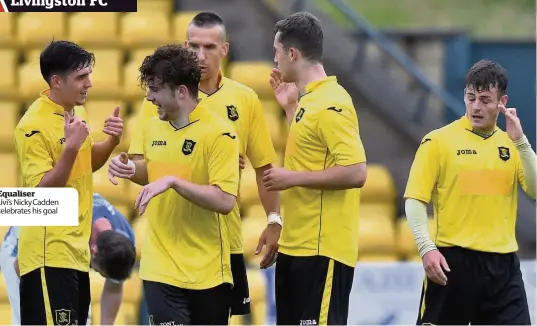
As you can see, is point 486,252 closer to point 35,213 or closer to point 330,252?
point 330,252

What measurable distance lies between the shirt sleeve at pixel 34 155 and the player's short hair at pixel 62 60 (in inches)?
13.1

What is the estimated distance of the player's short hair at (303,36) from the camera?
19.6ft

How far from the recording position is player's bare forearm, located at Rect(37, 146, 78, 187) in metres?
5.67

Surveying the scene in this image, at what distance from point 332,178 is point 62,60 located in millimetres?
1490

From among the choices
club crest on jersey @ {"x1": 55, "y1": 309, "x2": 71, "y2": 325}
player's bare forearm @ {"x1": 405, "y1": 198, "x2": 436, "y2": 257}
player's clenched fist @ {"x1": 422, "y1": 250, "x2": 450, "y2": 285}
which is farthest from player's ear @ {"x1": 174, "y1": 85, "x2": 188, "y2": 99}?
player's clenched fist @ {"x1": 422, "y1": 250, "x2": 450, "y2": 285}

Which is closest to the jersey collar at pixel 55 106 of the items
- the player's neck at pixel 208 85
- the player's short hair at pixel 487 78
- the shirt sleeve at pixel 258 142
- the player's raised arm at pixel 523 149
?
the player's neck at pixel 208 85

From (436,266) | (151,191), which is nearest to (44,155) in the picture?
(151,191)

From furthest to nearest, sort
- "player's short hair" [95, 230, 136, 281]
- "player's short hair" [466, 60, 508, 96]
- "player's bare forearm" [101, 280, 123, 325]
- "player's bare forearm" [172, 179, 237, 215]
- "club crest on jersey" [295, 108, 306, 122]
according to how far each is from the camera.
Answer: "player's bare forearm" [101, 280, 123, 325] < "player's short hair" [95, 230, 136, 281] < "player's short hair" [466, 60, 508, 96] < "club crest on jersey" [295, 108, 306, 122] < "player's bare forearm" [172, 179, 237, 215]

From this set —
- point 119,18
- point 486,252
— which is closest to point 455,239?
point 486,252

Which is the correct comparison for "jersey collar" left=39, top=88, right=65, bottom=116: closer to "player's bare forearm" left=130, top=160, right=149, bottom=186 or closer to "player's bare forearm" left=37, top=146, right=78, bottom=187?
"player's bare forearm" left=37, top=146, right=78, bottom=187

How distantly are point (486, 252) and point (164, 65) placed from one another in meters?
1.92

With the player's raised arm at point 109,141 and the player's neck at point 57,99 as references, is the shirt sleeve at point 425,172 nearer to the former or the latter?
the player's raised arm at point 109,141

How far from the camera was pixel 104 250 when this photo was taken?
696cm

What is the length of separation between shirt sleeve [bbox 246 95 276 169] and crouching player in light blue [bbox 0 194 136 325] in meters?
1.11
